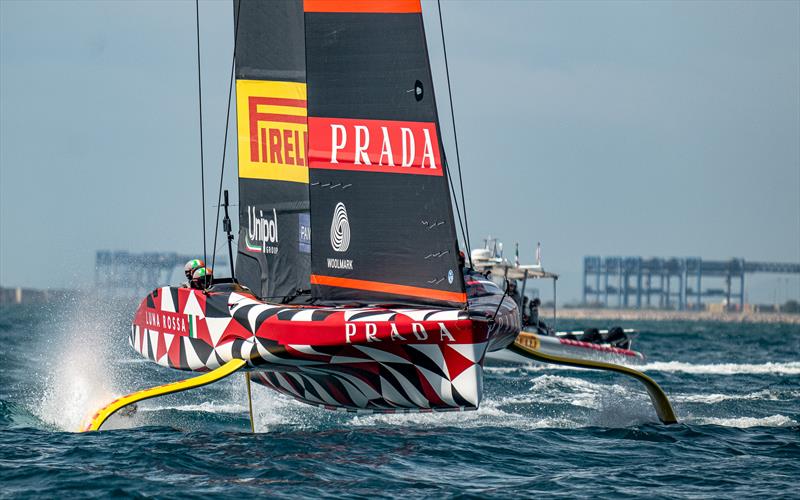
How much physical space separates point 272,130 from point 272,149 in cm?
24

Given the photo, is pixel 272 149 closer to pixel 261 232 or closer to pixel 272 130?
pixel 272 130

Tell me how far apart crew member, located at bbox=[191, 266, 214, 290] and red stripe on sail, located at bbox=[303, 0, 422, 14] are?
3.10 m

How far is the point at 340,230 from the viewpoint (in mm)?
10828

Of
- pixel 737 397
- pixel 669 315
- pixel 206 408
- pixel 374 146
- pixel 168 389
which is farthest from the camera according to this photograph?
pixel 669 315

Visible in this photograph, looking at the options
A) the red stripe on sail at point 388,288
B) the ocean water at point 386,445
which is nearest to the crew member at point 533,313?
the ocean water at point 386,445

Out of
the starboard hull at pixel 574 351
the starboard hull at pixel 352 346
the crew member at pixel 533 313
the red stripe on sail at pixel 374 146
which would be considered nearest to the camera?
the starboard hull at pixel 352 346

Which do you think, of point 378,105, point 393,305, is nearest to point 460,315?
point 393,305

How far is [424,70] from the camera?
1027 cm

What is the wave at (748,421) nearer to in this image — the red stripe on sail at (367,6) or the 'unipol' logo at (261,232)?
the 'unipol' logo at (261,232)

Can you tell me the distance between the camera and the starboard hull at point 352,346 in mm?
9953

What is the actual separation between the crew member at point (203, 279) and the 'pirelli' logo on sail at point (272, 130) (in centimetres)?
132

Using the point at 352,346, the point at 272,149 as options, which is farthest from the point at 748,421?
the point at 272,149

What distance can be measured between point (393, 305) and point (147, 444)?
2.56 m

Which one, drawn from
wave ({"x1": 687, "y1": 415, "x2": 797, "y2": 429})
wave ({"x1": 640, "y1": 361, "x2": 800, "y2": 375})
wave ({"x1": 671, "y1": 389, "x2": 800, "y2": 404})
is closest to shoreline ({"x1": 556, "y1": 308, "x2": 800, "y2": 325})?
wave ({"x1": 640, "y1": 361, "x2": 800, "y2": 375})
